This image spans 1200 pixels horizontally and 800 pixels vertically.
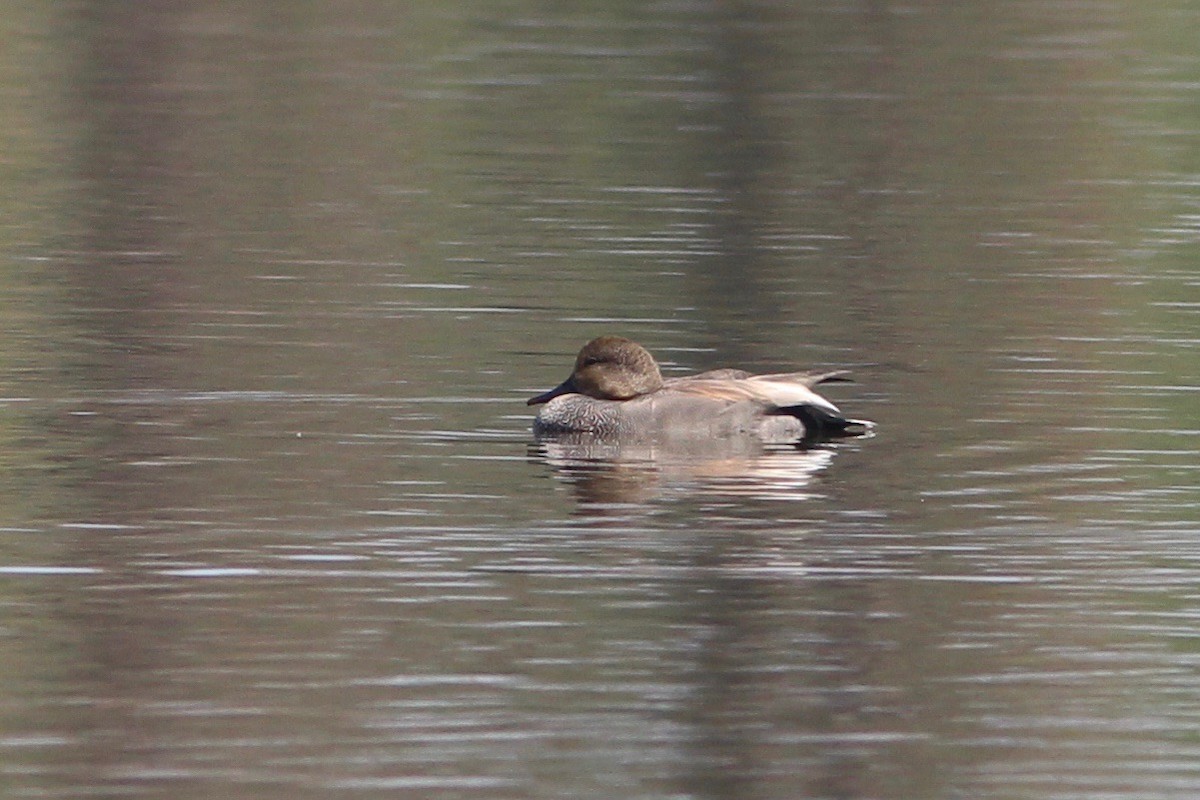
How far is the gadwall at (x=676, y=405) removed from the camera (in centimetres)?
1377

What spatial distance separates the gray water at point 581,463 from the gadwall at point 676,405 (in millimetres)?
328

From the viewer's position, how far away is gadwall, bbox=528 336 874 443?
13773mm

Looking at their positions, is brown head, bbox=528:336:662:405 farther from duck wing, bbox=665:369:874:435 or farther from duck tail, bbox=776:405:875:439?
duck tail, bbox=776:405:875:439

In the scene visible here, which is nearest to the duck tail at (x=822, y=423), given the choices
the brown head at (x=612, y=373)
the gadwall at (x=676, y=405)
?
the gadwall at (x=676, y=405)

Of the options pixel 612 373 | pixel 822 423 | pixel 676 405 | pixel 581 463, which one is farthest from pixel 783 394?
pixel 581 463

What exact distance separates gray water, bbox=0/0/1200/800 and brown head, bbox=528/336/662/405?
1.63ft

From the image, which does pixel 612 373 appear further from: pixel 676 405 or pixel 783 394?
pixel 783 394

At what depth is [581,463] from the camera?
13.2 meters

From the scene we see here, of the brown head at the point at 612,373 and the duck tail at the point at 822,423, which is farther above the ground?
the brown head at the point at 612,373

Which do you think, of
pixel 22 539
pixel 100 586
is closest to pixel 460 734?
pixel 100 586

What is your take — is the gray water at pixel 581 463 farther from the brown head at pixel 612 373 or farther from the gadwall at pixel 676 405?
the brown head at pixel 612 373

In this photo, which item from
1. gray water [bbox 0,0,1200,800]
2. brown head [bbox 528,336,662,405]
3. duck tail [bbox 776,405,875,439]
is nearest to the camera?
gray water [bbox 0,0,1200,800]

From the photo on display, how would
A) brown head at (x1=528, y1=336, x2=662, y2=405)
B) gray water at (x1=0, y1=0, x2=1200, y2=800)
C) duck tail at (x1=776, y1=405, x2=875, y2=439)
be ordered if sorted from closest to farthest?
gray water at (x1=0, y1=0, x2=1200, y2=800), duck tail at (x1=776, y1=405, x2=875, y2=439), brown head at (x1=528, y1=336, x2=662, y2=405)

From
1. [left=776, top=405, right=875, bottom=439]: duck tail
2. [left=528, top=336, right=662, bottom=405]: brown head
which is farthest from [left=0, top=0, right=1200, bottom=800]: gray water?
[left=528, top=336, right=662, bottom=405]: brown head
